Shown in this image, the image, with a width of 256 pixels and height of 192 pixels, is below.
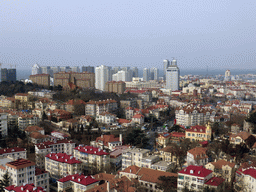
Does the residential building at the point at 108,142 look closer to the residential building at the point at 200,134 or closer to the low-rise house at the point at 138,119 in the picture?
the residential building at the point at 200,134

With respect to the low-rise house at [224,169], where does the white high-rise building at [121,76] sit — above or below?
above

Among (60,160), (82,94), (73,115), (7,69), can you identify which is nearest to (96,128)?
(73,115)

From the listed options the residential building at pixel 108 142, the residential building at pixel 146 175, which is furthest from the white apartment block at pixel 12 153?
the residential building at pixel 146 175

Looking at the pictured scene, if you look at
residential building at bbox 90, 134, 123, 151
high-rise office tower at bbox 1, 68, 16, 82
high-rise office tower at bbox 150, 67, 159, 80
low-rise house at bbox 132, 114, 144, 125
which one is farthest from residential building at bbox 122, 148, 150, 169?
high-rise office tower at bbox 150, 67, 159, 80

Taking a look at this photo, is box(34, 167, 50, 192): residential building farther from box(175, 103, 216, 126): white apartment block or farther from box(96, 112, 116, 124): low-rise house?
box(175, 103, 216, 126): white apartment block

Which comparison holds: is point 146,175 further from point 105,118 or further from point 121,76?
point 121,76

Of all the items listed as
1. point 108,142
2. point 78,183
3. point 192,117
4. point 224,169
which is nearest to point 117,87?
point 192,117

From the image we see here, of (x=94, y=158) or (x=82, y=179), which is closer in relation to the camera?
(x=82, y=179)

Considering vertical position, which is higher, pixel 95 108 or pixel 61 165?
pixel 95 108
